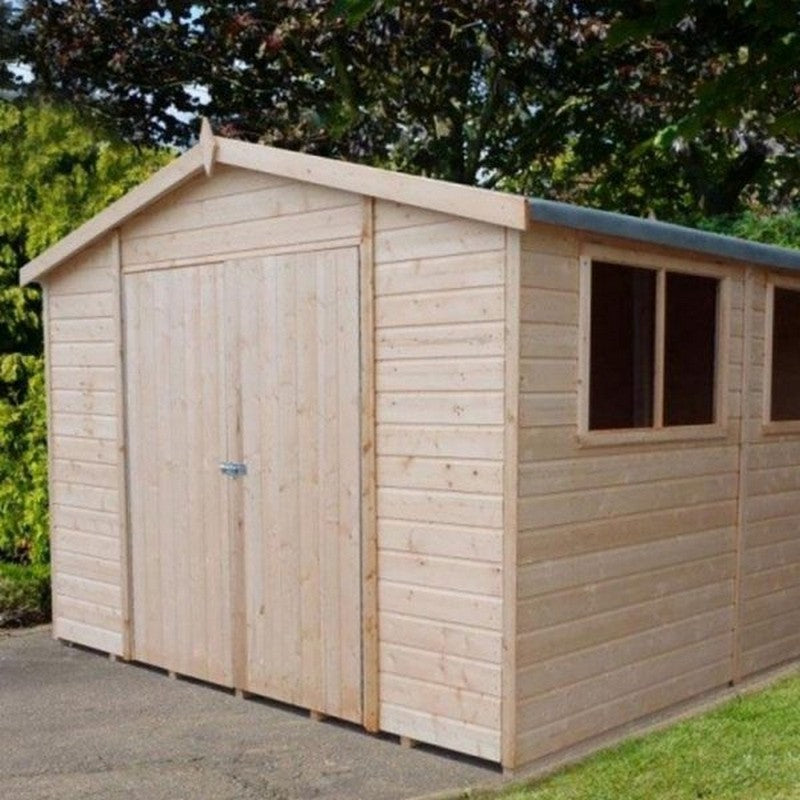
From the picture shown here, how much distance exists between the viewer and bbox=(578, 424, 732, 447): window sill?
200 inches

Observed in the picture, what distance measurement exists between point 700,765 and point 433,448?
1.74m

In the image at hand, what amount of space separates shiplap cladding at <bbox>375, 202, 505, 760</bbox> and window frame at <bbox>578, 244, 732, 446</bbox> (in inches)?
18.2

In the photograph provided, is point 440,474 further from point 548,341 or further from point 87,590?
point 87,590

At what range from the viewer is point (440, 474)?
4988 millimetres

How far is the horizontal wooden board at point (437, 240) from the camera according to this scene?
4781 mm

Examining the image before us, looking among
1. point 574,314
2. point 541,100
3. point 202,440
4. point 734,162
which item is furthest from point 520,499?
point 734,162

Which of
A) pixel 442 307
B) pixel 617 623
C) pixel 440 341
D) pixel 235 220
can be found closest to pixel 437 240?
pixel 442 307

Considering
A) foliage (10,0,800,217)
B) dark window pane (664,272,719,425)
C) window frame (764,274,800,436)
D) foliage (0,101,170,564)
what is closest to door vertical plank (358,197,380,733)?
dark window pane (664,272,719,425)

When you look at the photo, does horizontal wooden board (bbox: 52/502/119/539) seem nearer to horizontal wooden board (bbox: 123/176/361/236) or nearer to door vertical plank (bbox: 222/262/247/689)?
door vertical plank (bbox: 222/262/247/689)

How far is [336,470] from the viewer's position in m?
5.43

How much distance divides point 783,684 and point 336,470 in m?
2.66

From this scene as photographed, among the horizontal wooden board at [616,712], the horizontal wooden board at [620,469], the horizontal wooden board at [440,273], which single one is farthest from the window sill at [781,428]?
the horizontal wooden board at [440,273]

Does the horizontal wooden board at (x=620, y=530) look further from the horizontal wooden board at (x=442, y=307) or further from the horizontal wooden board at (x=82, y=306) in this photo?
the horizontal wooden board at (x=82, y=306)

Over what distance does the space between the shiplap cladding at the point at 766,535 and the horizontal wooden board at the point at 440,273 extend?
6.34 feet
